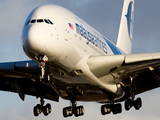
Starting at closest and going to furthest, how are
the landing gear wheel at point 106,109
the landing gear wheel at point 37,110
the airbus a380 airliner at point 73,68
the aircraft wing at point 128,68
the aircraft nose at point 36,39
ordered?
the aircraft nose at point 36,39 → the airbus a380 airliner at point 73,68 → the aircraft wing at point 128,68 → the landing gear wheel at point 37,110 → the landing gear wheel at point 106,109

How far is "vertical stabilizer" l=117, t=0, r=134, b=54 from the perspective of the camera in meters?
46.0

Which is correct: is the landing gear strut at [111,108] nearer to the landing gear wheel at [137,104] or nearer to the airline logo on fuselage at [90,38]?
the landing gear wheel at [137,104]

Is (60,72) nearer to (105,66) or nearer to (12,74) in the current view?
(105,66)

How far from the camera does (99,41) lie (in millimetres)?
29219

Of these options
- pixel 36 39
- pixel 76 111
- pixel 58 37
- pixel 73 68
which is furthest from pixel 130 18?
pixel 36 39

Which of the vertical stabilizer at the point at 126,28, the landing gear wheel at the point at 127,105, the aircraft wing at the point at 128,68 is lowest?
the landing gear wheel at the point at 127,105

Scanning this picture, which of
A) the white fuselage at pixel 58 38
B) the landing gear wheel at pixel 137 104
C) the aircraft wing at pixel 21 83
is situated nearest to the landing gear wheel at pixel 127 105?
the landing gear wheel at pixel 137 104

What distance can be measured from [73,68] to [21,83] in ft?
31.6

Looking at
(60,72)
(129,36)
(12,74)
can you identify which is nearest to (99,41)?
(60,72)

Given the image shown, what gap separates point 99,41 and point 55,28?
6.73 m

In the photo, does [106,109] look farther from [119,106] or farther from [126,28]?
[126,28]

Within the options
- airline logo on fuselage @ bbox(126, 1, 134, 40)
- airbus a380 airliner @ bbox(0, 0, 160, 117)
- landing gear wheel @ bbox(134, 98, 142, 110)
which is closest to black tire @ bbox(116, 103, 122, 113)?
airbus a380 airliner @ bbox(0, 0, 160, 117)

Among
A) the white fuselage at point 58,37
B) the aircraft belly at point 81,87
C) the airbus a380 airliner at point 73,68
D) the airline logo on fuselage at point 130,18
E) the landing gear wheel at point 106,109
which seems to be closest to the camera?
the white fuselage at point 58,37

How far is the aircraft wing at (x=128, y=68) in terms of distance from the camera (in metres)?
25.9
